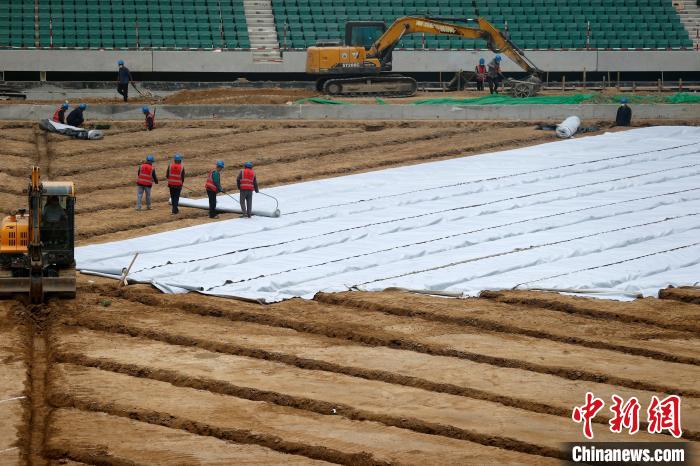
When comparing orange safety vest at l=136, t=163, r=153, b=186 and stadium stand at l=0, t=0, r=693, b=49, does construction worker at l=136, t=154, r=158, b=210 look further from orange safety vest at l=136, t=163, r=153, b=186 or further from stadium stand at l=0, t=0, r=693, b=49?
stadium stand at l=0, t=0, r=693, b=49

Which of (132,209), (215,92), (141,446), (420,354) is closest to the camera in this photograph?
(141,446)

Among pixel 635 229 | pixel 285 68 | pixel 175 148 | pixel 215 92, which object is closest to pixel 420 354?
pixel 635 229

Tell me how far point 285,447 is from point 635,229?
45.8 ft

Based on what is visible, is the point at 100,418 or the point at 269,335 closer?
the point at 100,418

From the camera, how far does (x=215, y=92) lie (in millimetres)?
41844

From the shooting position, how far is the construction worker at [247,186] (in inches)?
1056

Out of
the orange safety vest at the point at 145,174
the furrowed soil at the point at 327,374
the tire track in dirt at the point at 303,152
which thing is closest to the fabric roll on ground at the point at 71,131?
the tire track in dirt at the point at 303,152

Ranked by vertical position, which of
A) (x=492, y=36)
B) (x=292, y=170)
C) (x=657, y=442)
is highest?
(x=492, y=36)

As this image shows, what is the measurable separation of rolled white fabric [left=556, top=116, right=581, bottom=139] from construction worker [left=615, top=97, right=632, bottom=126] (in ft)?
5.51

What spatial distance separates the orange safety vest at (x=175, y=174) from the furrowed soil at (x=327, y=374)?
4.68 feet

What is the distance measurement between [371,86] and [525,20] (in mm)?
11064

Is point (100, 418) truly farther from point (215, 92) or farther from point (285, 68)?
point (285, 68)

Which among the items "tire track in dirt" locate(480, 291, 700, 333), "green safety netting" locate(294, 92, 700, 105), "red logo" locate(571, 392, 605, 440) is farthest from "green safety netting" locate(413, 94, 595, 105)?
"red logo" locate(571, 392, 605, 440)

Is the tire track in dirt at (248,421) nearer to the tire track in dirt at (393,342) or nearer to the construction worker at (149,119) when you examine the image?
the tire track in dirt at (393,342)
